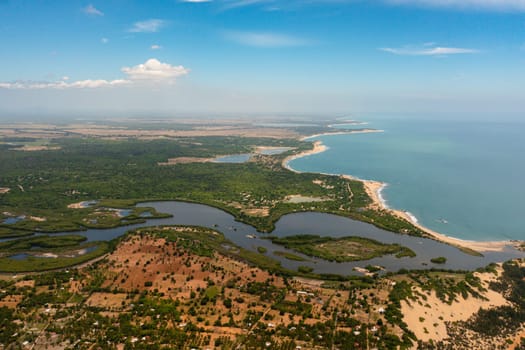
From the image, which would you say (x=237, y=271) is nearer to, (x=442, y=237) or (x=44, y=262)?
(x=44, y=262)

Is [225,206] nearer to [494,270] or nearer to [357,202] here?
[357,202]

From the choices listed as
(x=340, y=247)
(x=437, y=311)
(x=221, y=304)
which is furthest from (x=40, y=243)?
(x=437, y=311)

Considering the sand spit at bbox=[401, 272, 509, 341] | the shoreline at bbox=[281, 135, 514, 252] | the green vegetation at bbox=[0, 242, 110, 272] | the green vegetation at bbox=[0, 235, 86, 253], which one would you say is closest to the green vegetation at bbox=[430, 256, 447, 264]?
the shoreline at bbox=[281, 135, 514, 252]

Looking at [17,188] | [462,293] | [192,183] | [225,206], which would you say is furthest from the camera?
[192,183]

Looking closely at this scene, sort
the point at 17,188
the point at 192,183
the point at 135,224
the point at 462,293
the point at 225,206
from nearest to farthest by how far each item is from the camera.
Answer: the point at 462,293 < the point at 135,224 < the point at 225,206 < the point at 17,188 < the point at 192,183

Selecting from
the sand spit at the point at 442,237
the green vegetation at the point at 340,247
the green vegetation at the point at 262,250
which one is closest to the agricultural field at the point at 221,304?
the green vegetation at the point at 262,250

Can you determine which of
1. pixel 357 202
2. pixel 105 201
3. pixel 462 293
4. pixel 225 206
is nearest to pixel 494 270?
pixel 462 293
